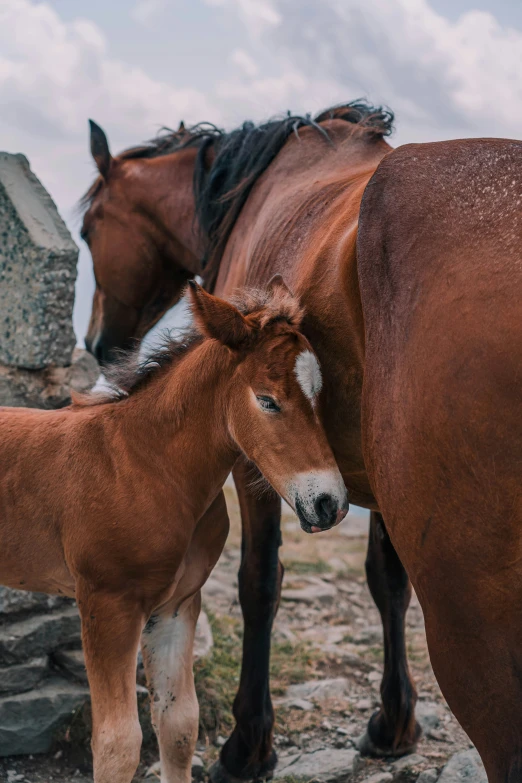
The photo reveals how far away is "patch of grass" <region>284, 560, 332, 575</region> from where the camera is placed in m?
7.05

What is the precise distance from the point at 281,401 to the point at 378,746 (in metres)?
2.34

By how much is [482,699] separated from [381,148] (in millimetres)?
→ 2477

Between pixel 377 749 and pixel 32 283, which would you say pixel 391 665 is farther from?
pixel 32 283

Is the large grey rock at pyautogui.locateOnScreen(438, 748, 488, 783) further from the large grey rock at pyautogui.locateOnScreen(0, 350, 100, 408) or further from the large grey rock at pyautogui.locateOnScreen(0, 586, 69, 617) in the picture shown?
the large grey rock at pyautogui.locateOnScreen(0, 350, 100, 408)

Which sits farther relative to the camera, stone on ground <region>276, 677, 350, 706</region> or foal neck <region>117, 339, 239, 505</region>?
stone on ground <region>276, 677, 350, 706</region>

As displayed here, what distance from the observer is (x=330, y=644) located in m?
5.69

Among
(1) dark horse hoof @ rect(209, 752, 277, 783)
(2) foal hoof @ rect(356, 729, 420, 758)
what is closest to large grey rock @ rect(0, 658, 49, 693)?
(1) dark horse hoof @ rect(209, 752, 277, 783)

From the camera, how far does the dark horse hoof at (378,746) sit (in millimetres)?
4246

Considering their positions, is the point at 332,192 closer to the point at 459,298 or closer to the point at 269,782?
the point at 459,298

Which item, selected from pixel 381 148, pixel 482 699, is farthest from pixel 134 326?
pixel 482 699

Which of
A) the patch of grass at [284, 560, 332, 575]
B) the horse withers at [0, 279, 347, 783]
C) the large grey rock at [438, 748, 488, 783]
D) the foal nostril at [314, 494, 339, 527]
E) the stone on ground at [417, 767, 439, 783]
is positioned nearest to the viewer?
the foal nostril at [314, 494, 339, 527]

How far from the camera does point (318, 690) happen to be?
487 cm

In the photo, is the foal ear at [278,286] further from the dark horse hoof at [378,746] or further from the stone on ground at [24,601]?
the dark horse hoof at [378,746]

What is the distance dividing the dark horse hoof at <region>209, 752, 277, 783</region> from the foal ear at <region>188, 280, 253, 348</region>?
7.25ft
